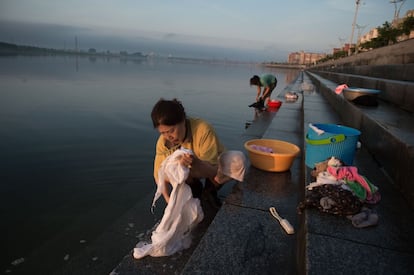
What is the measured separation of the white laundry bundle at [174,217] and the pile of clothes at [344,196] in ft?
2.97

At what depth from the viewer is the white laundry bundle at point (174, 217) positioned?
2.13 m

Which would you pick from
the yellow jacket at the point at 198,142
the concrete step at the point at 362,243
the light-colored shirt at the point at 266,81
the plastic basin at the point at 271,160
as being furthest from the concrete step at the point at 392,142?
the light-colored shirt at the point at 266,81

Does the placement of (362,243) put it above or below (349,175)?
below

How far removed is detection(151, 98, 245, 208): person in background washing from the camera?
2.31m

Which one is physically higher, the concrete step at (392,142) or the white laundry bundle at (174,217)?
the concrete step at (392,142)

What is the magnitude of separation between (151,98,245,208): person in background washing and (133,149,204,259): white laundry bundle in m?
0.11

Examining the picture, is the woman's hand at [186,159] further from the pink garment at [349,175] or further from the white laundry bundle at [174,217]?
the pink garment at [349,175]

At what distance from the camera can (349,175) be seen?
222cm

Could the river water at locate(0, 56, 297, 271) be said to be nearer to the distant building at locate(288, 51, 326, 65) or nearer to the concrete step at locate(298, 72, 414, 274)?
the concrete step at locate(298, 72, 414, 274)

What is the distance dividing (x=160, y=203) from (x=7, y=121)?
623 centimetres

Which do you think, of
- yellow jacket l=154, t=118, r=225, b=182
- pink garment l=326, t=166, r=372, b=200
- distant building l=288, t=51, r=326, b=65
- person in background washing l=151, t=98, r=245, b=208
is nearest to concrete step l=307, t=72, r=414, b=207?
pink garment l=326, t=166, r=372, b=200

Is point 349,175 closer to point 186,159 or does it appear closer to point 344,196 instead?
point 344,196

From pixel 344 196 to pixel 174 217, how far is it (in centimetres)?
130

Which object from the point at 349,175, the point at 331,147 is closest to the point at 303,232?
the point at 349,175
